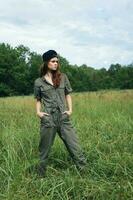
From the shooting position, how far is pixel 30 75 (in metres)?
69.2

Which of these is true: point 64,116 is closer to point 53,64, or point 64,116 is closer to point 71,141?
point 71,141

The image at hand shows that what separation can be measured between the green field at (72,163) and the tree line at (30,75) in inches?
1865

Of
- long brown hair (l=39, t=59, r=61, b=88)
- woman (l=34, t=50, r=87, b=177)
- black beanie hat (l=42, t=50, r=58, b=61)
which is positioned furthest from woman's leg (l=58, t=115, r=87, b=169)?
black beanie hat (l=42, t=50, r=58, b=61)

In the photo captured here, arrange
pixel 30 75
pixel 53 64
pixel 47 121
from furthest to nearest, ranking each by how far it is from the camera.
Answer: pixel 30 75 → pixel 53 64 → pixel 47 121

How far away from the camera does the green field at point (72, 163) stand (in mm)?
5516

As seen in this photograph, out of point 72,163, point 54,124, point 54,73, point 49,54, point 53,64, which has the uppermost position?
point 49,54

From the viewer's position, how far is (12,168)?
643cm

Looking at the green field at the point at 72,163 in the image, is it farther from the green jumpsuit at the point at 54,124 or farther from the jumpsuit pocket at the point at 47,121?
the jumpsuit pocket at the point at 47,121

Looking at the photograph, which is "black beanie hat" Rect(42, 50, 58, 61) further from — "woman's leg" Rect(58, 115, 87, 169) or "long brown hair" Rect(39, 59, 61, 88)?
"woman's leg" Rect(58, 115, 87, 169)

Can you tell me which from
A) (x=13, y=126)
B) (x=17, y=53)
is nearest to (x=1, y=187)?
(x=13, y=126)

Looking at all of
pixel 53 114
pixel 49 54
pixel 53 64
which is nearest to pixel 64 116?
pixel 53 114

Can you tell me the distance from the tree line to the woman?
4970 cm

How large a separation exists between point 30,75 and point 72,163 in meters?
62.9

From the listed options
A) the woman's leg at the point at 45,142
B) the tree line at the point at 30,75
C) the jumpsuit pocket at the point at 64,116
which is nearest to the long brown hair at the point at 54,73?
the jumpsuit pocket at the point at 64,116
